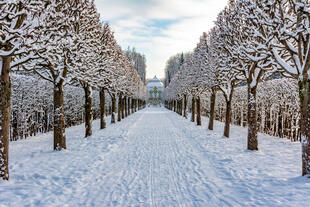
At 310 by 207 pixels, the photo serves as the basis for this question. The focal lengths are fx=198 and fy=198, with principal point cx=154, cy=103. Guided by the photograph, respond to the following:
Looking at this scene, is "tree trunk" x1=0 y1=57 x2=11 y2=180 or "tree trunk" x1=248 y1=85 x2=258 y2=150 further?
"tree trunk" x1=248 y1=85 x2=258 y2=150

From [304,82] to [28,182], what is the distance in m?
8.50

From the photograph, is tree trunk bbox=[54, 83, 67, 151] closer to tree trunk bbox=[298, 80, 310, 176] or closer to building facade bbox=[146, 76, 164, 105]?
tree trunk bbox=[298, 80, 310, 176]

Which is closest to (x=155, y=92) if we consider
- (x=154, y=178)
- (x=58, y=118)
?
(x=58, y=118)

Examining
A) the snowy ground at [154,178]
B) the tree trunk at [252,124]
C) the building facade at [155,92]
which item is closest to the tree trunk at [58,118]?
the snowy ground at [154,178]

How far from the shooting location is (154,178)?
243 inches

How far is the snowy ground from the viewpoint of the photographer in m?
4.74

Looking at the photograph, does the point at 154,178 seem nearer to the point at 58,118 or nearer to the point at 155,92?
the point at 58,118

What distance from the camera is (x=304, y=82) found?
A: 5.82 m

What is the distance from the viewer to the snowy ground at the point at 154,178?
4.74 meters

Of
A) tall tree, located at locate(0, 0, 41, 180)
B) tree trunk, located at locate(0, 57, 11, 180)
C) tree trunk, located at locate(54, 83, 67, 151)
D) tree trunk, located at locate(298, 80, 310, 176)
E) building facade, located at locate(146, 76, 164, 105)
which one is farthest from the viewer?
building facade, located at locate(146, 76, 164, 105)

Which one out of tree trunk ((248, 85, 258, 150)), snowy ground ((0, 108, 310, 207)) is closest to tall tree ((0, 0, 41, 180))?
snowy ground ((0, 108, 310, 207))

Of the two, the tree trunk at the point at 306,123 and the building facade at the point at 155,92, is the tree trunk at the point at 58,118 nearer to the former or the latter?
the tree trunk at the point at 306,123

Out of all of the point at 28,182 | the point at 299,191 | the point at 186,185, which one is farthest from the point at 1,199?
the point at 299,191

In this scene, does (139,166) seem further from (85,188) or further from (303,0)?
(303,0)
